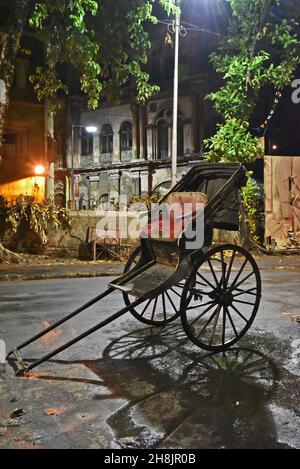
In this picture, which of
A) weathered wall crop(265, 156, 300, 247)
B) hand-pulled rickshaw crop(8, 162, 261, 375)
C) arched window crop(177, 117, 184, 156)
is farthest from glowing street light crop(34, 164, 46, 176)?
hand-pulled rickshaw crop(8, 162, 261, 375)

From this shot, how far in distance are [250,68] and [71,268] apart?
35.1 ft

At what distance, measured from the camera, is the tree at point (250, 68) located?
1722 cm

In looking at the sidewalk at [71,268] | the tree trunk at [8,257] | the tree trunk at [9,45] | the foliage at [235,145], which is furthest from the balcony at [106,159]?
the tree trunk at [8,257]

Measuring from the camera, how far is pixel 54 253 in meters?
15.8

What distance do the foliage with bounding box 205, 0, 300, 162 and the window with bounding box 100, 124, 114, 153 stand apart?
24.6 meters

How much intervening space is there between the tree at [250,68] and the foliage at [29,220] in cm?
650

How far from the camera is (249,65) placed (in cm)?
1758

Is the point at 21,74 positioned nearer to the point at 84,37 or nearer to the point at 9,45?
the point at 9,45

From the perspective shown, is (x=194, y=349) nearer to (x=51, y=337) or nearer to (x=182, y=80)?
(x=51, y=337)

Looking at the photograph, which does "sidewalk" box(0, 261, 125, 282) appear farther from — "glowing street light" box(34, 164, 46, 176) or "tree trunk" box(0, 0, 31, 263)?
"glowing street light" box(34, 164, 46, 176)

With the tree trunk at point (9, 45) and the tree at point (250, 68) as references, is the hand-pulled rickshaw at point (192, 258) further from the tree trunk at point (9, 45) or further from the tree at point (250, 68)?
the tree at point (250, 68)

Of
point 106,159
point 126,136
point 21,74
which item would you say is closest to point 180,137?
point 126,136
